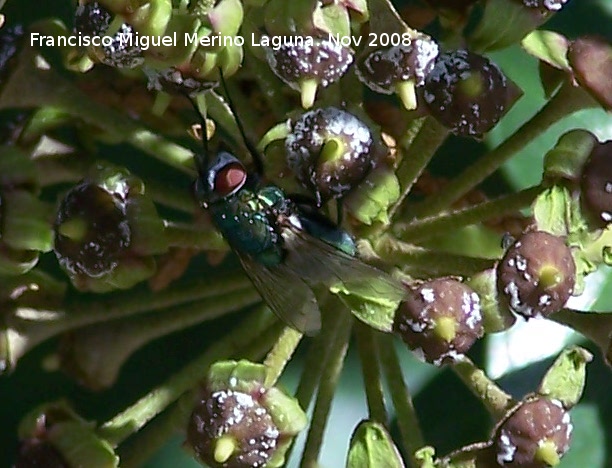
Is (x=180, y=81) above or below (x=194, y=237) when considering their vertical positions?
above

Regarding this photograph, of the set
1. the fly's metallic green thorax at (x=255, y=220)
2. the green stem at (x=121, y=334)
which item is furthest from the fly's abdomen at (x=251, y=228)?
the green stem at (x=121, y=334)

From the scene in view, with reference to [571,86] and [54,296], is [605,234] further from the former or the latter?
[54,296]

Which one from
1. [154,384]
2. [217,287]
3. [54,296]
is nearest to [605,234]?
[217,287]

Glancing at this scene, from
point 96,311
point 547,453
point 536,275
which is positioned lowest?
point 96,311

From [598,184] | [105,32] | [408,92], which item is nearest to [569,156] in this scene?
[598,184]

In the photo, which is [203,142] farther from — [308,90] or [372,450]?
[372,450]

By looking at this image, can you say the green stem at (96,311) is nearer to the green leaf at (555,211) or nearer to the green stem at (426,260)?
the green stem at (426,260)
